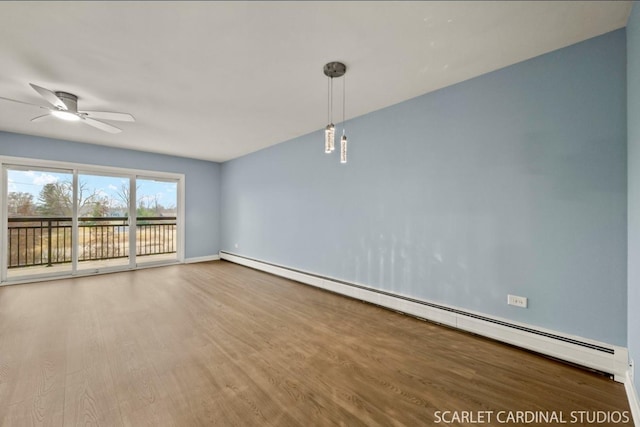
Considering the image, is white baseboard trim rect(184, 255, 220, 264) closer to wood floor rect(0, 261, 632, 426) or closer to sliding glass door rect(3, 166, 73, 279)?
sliding glass door rect(3, 166, 73, 279)

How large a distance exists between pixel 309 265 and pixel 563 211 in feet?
10.6

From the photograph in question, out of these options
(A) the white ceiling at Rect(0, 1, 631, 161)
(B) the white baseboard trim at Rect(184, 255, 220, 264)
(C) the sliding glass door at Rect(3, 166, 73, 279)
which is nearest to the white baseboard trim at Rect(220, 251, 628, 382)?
(A) the white ceiling at Rect(0, 1, 631, 161)

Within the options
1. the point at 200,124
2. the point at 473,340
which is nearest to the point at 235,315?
the point at 473,340

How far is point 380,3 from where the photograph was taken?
1608 millimetres

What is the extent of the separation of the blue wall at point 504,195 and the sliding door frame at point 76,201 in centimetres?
411

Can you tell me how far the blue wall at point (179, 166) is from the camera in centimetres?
435

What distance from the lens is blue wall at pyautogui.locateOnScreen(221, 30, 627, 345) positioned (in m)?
1.90

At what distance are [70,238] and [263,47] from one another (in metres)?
5.43

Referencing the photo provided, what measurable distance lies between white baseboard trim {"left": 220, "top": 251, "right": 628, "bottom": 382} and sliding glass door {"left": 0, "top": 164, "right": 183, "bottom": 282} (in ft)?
15.7

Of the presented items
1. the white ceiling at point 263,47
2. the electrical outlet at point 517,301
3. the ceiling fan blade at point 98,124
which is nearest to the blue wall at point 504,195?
the electrical outlet at point 517,301

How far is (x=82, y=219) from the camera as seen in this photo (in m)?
4.91

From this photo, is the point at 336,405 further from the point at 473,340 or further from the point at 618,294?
the point at 618,294

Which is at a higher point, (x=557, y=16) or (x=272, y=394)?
(x=557, y=16)

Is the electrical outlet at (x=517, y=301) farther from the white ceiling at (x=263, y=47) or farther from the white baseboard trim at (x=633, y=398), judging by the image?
the white ceiling at (x=263, y=47)
